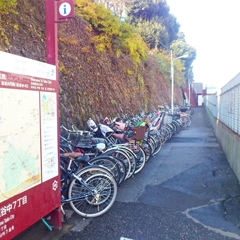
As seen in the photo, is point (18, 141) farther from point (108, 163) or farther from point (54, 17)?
point (108, 163)

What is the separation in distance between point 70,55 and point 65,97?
194 cm

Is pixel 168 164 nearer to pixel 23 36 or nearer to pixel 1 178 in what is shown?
pixel 23 36

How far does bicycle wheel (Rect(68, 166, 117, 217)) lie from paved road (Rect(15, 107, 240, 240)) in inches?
5.9

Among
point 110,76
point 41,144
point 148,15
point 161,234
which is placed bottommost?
point 161,234

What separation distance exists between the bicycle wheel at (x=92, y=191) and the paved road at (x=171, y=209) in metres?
0.15

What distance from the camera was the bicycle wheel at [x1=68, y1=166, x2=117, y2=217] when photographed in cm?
408

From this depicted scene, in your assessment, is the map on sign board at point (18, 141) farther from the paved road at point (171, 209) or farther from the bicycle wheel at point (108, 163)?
the bicycle wheel at point (108, 163)

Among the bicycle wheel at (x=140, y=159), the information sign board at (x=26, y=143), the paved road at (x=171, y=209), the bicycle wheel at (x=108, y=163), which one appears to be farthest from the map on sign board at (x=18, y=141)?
the bicycle wheel at (x=140, y=159)

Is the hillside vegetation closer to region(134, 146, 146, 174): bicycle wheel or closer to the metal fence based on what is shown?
region(134, 146, 146, 174): bicycle wheel

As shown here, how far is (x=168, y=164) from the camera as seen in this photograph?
25.2 ft

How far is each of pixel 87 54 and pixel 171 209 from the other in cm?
824

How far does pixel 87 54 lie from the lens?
1141cm

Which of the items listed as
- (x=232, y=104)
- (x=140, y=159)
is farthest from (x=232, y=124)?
(x=140, y=159)

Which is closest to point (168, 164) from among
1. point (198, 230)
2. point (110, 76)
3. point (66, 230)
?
point (198, 230)
